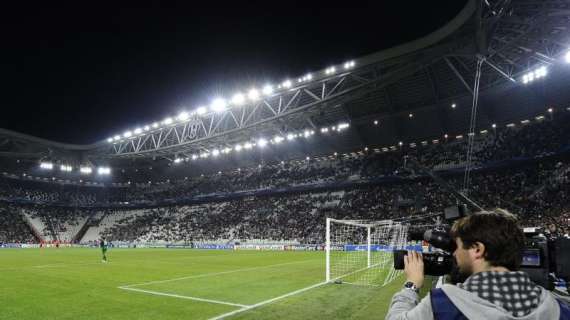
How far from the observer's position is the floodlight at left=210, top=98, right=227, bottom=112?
31292 mm

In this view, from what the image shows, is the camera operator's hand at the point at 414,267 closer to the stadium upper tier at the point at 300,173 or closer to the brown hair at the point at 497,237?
the brown hair at the point at 497,237

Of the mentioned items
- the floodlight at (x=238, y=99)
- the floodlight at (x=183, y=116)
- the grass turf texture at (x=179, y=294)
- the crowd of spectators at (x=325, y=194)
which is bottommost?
the grass turf texture at (x=179, y=294)

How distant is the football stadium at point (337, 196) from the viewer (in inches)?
114

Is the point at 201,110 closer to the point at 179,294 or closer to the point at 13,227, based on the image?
the point at 179,294

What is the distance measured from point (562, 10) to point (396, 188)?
27.7 m

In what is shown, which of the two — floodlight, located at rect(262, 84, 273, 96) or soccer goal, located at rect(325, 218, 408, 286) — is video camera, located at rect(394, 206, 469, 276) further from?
floodlight, located at rect(262, 84, 273, 96)

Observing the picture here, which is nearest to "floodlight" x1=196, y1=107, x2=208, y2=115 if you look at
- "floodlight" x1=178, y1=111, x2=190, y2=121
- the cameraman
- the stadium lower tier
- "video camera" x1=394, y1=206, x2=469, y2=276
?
"floodlight" x1=178, y1=111, x2=190, y2=121

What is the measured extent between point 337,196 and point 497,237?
47260mm

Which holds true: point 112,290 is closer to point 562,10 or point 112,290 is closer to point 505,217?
point 505,217

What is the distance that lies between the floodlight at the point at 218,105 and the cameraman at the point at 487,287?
30330mm

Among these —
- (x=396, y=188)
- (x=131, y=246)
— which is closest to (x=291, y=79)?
(x=396, y=188)

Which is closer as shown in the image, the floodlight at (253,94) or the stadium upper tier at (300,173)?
the floodlight at (253,94)

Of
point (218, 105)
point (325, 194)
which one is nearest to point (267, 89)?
point (218, 105)

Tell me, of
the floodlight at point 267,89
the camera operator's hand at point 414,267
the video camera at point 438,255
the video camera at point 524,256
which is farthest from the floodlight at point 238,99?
the camera operator's hand at point 414,267
